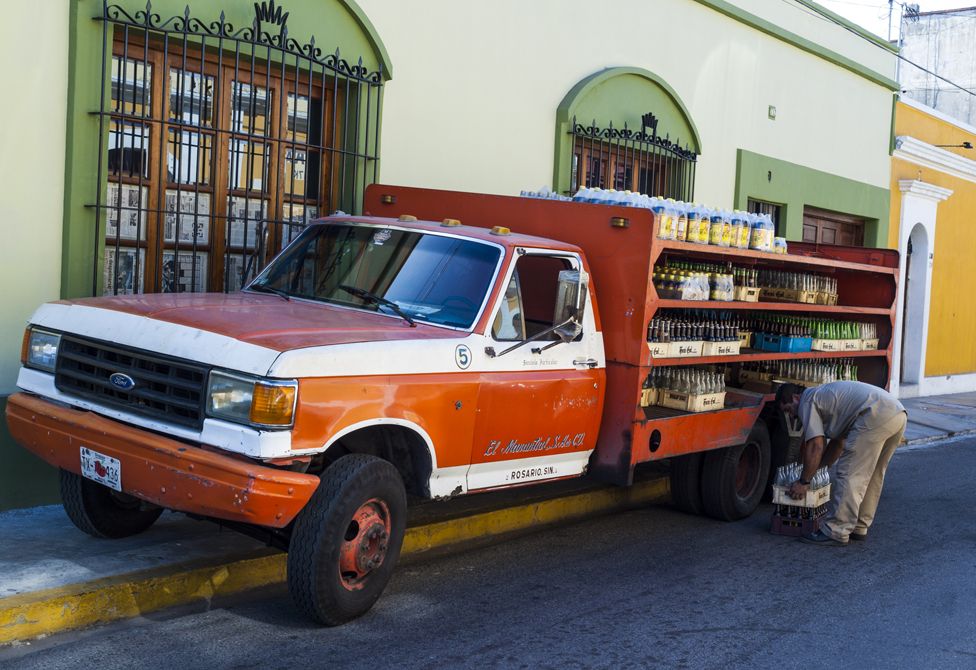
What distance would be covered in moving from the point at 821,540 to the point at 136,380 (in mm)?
5338

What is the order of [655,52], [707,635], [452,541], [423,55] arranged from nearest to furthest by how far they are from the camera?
1. [707,635]
2. [452,541]
3. [423,55]
4. [655,52]

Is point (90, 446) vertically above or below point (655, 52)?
below

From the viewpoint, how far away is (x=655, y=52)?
13820 mm

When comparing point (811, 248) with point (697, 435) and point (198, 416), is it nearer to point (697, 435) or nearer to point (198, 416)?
point (697, 435)

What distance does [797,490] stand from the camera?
324 inches

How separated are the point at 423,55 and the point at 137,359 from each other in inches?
231

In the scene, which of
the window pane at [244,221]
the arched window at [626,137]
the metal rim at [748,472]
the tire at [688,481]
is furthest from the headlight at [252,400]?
the arched window at [626,137]

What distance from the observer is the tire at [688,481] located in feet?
28.6

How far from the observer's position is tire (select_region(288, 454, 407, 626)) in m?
5.22

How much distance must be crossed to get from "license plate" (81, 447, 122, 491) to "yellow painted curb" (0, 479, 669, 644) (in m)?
0.55

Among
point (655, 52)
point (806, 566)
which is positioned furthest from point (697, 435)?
point (655, 52)

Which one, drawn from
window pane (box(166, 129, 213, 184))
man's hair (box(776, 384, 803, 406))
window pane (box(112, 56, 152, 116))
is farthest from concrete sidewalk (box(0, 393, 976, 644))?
window pane (box(112, 56, 152, 116))

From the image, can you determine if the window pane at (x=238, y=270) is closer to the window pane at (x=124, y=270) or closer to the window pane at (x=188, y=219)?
the window pane at (x=188, y=219)

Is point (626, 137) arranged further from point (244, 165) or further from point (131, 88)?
point (131, 88)
